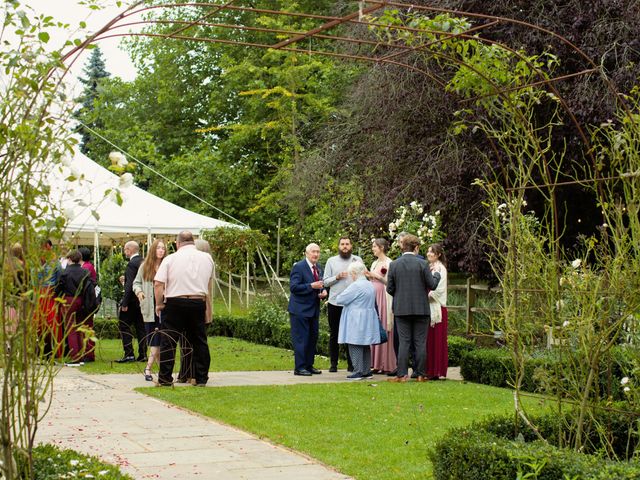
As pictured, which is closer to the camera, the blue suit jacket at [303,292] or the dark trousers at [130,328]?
the blue suit jacket at [303,292]

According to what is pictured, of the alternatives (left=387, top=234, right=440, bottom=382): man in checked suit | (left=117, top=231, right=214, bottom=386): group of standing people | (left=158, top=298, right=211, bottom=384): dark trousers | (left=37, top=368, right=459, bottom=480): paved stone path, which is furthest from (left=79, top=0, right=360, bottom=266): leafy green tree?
(left=37, top=368, right=459, bottom=480): paved stone path

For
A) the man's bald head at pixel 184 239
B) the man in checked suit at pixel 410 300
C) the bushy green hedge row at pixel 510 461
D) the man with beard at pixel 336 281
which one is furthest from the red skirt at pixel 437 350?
the bushy green hedge row at pixel 510 461

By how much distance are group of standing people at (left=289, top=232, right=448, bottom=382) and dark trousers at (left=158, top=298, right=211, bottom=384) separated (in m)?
1.69

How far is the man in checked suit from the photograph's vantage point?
11.2m

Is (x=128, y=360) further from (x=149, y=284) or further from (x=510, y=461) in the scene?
(x=510, y=461)

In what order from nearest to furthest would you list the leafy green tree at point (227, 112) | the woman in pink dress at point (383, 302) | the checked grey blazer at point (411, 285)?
the checked grey blazer at point (411, 285) → the woman in pink dress at point (383, 302) → the leafy green tree at point (227, 112)

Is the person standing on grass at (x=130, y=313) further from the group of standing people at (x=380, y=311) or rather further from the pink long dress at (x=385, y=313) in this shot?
the pink long dress at (x=385, y=313)

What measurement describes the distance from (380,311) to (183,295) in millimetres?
3114

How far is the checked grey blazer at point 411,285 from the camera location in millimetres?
11211

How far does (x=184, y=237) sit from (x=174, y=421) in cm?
282

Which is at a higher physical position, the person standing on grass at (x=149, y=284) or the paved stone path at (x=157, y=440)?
the person standing on grass at (x=149, y=284)

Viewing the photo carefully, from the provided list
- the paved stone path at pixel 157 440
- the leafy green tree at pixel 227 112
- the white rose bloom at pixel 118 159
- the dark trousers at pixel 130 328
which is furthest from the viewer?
the leafy green tree at pixel 227 112

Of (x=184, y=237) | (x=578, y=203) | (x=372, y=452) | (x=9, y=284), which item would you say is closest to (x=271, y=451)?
(x=372, y=452)

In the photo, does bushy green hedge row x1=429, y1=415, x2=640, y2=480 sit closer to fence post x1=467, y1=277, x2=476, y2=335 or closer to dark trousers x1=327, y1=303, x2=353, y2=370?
dark trousers x1=327, y1=303, x2=353, y2=370
